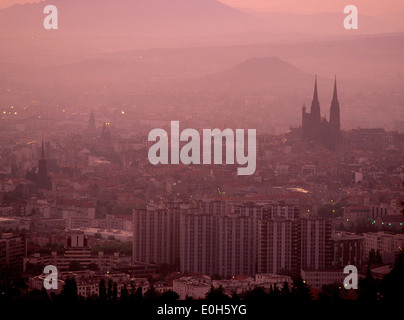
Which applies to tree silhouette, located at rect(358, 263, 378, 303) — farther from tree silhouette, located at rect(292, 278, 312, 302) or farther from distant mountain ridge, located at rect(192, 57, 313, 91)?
distant mountain ridge, located at rect(192, 57, 313, 91)

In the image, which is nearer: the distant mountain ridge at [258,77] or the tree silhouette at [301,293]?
the tree silhouette at [301,293]

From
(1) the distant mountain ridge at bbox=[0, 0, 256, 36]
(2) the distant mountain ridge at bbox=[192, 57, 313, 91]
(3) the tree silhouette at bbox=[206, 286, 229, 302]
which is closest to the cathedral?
(2) the distant mountain ridge at bbox=[192, 57, 313, 91]

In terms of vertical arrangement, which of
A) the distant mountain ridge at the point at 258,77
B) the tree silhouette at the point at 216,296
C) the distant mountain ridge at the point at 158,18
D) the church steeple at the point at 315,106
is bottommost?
the tree silhouette at the point at 216,296

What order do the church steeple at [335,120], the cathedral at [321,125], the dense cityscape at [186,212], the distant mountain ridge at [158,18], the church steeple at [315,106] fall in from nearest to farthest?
1. the dense cityscape at [186,212]
2. the cathedral at [321,125]
3. the church steeple at [335,120]
4. the church steeple at [315,106]
5. the distant mountain ridge at [158,18]

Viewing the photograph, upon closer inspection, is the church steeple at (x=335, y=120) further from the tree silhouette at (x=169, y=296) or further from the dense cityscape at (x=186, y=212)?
the tree silhouette at (x=169, y=296)

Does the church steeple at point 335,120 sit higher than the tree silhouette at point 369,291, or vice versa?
the church steeple at point 335,120

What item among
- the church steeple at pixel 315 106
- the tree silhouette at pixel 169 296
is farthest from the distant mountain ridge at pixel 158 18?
the tree silhouette at pixel 169 296

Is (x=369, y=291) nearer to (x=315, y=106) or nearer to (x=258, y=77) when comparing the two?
(x=315, y=106)

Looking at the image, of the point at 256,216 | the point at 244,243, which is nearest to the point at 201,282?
the point at 244,243
